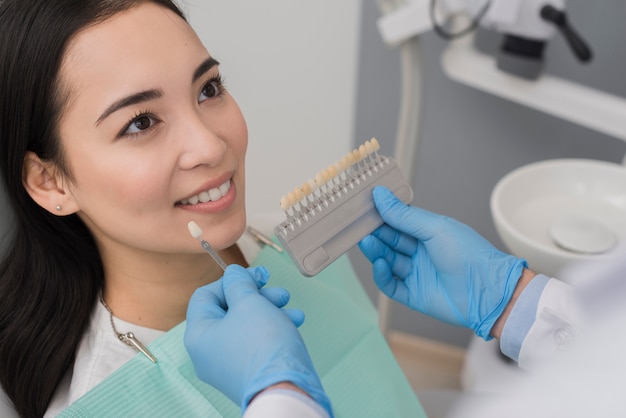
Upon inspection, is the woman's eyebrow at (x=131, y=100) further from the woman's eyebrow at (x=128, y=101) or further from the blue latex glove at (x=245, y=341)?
the blue latex glove at (x=245, y=341)

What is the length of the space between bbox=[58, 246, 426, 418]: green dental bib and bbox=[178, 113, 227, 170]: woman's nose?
268 millimetres

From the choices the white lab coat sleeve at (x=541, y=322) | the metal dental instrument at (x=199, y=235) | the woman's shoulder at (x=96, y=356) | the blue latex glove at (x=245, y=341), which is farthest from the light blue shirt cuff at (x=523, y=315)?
the woman's shoulder at (x=96, y=356)

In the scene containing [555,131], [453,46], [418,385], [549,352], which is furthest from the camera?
[418,385]

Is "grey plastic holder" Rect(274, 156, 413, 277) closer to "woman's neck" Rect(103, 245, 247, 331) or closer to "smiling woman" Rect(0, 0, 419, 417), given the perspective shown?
"smiling woman" Rect(0, 0, 419, 417)

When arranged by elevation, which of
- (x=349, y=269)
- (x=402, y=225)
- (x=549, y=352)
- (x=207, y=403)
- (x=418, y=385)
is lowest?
(x=418, y=385)

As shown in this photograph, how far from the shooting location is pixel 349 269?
1536mm

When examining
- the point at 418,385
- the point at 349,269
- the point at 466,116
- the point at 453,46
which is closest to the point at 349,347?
the point at 349,269

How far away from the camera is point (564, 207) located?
1.48 m

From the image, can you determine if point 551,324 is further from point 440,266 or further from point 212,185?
point 212,185

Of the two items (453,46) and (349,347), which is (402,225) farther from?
(453,46)

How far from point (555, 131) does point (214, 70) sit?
1176 millimetres

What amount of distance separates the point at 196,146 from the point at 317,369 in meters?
0.46

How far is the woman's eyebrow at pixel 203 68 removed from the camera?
104 centimetres

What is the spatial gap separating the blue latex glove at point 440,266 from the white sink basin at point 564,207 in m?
0.24
